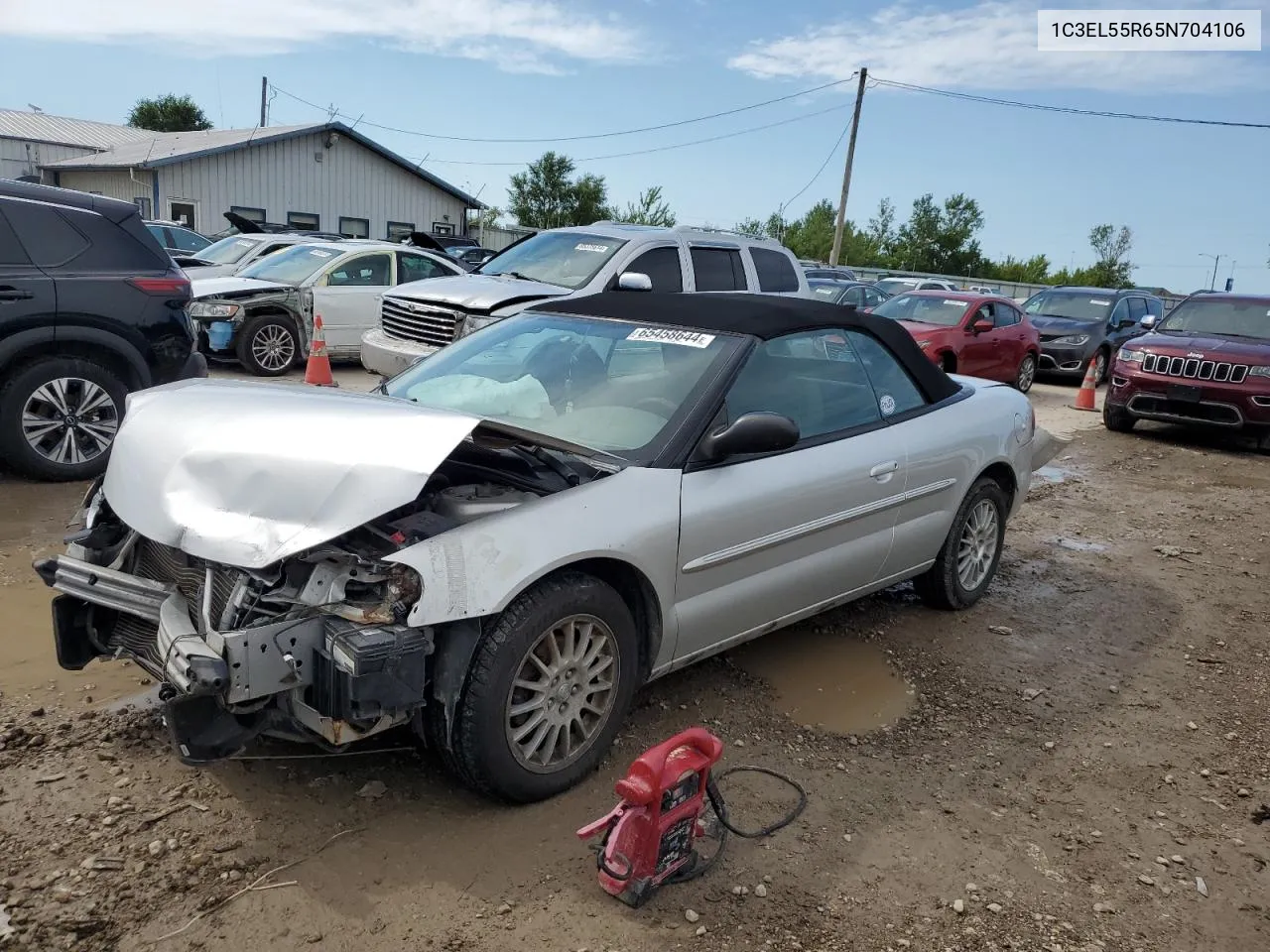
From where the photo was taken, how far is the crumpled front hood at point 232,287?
11.3 metres

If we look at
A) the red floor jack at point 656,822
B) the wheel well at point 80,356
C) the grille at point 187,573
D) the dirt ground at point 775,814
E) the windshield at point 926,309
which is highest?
the windshield at point 926,309

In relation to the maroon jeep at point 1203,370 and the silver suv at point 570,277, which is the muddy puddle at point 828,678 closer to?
the silver suv at point 570,277

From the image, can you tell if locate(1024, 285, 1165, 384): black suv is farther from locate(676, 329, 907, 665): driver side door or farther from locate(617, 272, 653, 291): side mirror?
locate(676, 329, 907, 665): driver side door

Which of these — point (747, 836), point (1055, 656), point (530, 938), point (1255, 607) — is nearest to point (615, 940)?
point (530, 938)

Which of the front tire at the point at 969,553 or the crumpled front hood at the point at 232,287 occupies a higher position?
the crumpled front hood at the point at 232,287

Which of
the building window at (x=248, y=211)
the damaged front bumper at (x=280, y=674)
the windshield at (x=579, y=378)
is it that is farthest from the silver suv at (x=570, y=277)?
the building window at (x=248, y=211)

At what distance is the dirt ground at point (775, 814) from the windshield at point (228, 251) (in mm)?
10546

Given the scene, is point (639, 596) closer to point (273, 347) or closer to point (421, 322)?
point (421, 322)

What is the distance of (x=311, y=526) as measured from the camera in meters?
2.76

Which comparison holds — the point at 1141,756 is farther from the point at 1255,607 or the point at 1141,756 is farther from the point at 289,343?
the point at 289,343

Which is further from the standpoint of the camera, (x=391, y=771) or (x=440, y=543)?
(x=391, y=771)

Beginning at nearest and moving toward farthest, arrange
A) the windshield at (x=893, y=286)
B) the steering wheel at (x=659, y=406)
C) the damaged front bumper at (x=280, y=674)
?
the damaged front bumper at (x=280, y=674) < the steering wheel at (x=659, y=406) < the windshield at (x=893, y=286)

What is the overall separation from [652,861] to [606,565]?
97cm

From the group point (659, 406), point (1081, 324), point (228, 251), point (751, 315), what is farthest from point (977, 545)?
point (1081, 324)
